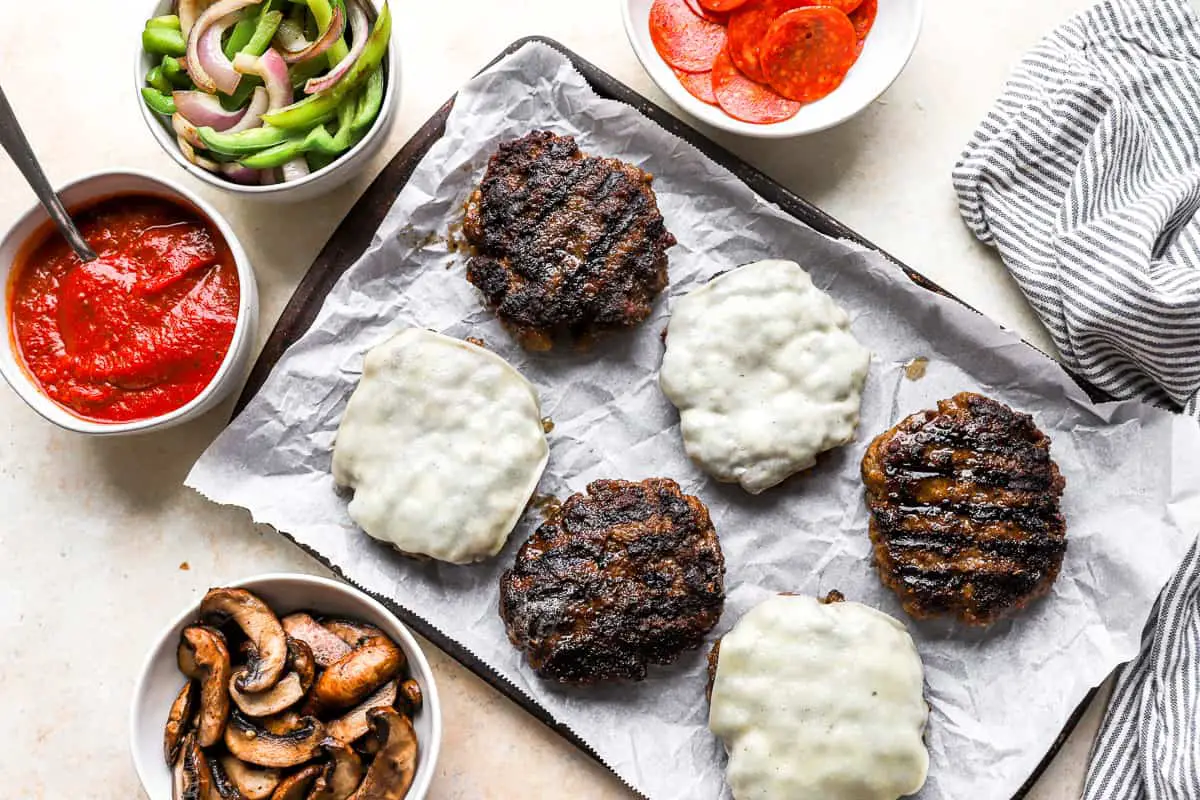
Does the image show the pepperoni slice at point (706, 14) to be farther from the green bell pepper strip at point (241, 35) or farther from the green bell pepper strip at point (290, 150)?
the green bell pepper strip at point (241, 35)

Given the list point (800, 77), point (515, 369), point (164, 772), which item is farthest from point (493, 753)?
point (800, 77)

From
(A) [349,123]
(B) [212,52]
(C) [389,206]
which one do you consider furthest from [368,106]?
(B) [212,52]

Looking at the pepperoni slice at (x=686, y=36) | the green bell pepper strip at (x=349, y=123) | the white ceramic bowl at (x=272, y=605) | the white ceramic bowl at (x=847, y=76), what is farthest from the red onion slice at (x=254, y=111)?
the white ceramic bowl at (x=272, y=605)

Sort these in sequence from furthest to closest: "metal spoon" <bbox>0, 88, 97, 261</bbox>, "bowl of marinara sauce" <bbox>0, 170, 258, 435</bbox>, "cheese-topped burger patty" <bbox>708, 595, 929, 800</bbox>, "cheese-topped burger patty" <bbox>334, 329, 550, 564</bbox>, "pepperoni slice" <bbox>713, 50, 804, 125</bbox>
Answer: "pepperoni slice" <bbox>713, 50, 804, 125</bbox>
"cheese-topped burger patty" <bbox>334, 329, 550, 564</bbox>
"bowl of marinara sauce" <bbox>0, 170, 258, 435</bbox>
"cheese-topped burger patty" <bbox>708, 595, 929, 800</bbox>
"metal spoon" <bbox>0, 88, 97, 261</bbox>

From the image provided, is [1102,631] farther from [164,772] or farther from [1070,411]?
[164,772]

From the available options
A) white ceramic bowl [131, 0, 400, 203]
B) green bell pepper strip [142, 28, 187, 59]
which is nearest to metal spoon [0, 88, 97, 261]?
white ceramic bowl [131, 0, 400, 203]

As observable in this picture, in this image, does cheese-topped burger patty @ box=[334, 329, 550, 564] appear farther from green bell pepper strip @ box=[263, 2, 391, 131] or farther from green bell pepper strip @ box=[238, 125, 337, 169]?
green bell pepper strip @ box=[263, 2, 391, 131]
